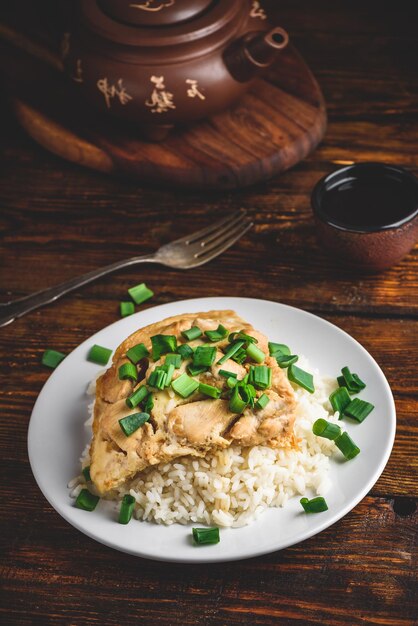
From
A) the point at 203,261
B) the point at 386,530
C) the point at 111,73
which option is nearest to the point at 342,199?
the point at 203,261

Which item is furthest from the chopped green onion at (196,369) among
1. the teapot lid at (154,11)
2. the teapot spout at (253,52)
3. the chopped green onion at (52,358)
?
the teapot lid at (154,11)

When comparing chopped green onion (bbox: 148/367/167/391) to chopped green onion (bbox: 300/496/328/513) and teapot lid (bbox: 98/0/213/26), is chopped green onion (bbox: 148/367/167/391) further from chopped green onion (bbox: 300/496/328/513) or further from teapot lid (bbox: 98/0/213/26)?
teapot lid (bbox: 98/0/213/26)

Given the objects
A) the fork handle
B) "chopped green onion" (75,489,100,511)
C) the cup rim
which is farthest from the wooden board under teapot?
"chopped green onion" (75,489,100,511)

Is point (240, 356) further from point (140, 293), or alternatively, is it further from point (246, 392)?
point (140, 293)

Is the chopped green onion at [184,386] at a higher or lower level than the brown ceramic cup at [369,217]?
higher

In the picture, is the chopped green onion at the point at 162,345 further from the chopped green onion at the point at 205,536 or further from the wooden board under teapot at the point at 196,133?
the wooden board under teapot at the point at 196,133

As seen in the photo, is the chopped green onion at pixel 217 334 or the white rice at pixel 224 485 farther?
the chopped green onion at pixel 217 334

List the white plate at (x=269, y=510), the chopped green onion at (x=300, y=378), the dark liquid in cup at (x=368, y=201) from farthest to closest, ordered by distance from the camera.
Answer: the dark liquid in cup at (x=368, y=201)
the chopped green onion at (x=300, y=378)
the white plate at (x=269, y=510)

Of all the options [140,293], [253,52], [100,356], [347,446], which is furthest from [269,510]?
[253,52]
